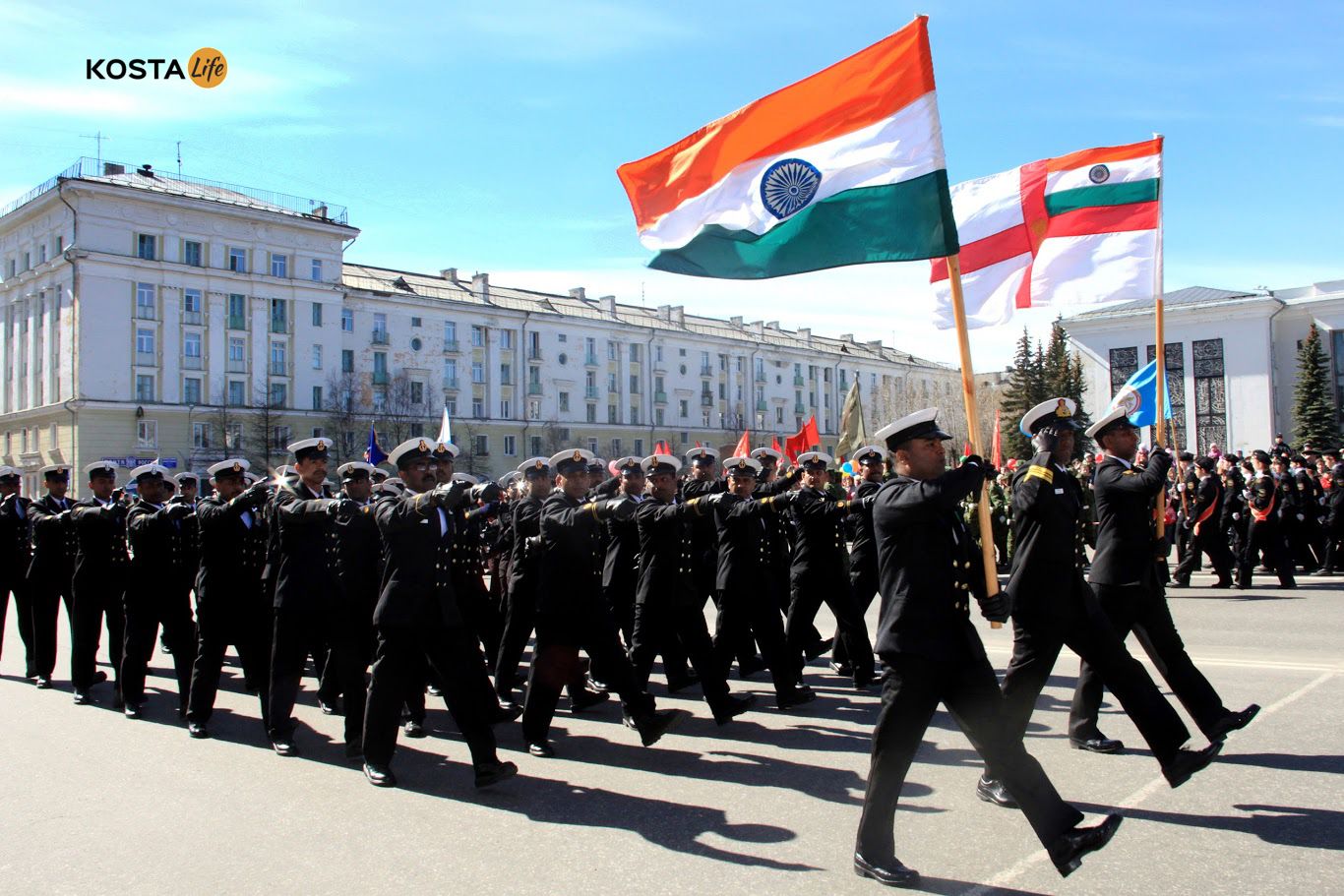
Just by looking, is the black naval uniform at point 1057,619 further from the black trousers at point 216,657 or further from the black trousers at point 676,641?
the black trousers at point 216,657

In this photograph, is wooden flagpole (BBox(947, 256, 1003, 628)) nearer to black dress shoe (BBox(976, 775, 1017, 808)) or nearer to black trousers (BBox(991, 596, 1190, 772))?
black trousers (BBox(991, 596, 1190, 772))

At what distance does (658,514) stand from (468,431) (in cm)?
6041

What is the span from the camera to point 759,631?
316 inches

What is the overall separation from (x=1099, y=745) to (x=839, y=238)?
342 centimetres

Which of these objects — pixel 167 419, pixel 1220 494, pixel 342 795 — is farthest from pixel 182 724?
pixel 167 419

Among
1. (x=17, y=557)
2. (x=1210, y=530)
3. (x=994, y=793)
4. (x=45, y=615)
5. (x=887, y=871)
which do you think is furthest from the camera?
(x=1210, y=530)

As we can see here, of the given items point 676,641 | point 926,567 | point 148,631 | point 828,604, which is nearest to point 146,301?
point 148,631

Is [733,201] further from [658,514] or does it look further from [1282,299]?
[1282,299]

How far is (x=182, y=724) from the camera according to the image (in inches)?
312

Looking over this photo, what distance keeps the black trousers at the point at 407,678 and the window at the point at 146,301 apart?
55277 millimetres

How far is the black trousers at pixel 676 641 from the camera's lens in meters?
7.23

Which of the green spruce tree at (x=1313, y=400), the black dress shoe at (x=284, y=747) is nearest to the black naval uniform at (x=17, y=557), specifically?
the black dress shoe at (x=284, y=747)

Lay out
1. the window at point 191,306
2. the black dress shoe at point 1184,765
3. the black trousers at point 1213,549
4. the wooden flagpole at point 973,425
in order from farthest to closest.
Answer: the window at point 191,306, the black trousers at point 1213,549, the black dress shoe at point 1184,765, the wooden flagpole at point 973,425

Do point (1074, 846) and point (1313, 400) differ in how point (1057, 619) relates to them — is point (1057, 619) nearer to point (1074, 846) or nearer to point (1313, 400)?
point (1074, 846)
